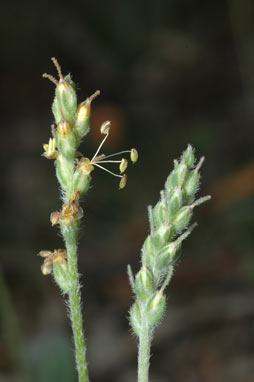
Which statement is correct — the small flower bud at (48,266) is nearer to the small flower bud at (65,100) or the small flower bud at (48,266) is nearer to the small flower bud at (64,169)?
the small flower bud at (64,169)

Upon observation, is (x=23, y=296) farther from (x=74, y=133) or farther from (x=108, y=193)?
(x=74, y=133)

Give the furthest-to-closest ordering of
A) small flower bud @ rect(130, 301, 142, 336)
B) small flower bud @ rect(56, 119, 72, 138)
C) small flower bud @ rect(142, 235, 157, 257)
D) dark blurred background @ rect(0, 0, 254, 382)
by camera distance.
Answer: dark blurred background @ rect(0, 0, 254, 382)
small flower bud @ rect(130, 301, 142, 336)
small flower bud @ rect(142, 235, 157, 257)
small flower bud @ rect(56, 119, 72, 138)

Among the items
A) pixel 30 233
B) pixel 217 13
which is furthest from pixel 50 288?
pixel 217 13

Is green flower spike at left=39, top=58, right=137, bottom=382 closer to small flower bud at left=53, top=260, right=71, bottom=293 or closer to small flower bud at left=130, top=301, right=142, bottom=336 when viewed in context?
small flower bud at left=53, top=260, right=71, bottom=293

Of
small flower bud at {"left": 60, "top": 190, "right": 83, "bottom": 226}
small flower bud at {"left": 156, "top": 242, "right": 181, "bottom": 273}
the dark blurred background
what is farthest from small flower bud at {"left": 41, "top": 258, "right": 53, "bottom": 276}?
the dark blurred background

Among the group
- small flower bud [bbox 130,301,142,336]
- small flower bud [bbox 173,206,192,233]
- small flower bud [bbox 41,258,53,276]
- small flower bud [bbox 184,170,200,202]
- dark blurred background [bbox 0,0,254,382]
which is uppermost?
dark blurred background [bbox 0,0,254,382]

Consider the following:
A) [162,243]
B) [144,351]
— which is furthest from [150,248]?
[144,351]

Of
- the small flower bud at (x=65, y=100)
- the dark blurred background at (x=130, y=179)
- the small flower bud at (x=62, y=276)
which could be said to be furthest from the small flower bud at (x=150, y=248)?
the dark blurred background at (x=130, y=179)
